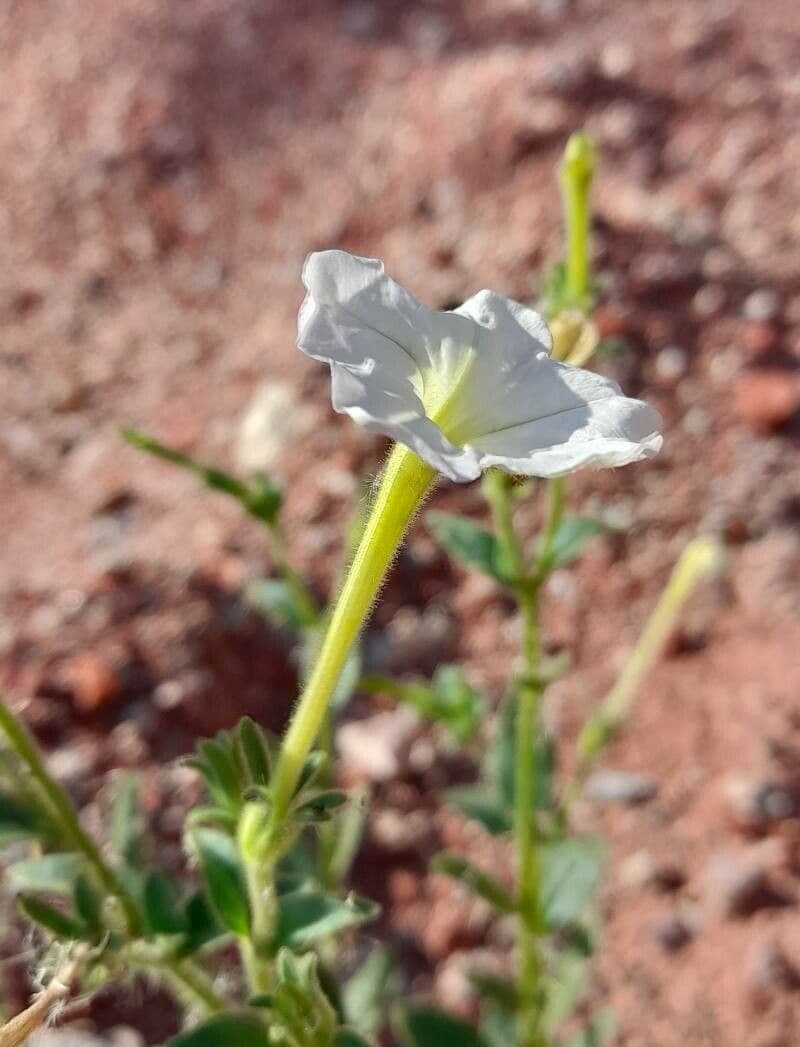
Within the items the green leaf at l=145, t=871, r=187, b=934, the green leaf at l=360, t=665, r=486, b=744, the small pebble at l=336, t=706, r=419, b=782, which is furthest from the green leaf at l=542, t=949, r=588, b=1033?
the green leaf at l=145, t=871, r=187, b=934

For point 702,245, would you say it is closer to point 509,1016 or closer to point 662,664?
point 662,664

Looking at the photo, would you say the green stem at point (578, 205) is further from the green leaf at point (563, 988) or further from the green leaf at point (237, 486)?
the green leaf at point (563, 988)

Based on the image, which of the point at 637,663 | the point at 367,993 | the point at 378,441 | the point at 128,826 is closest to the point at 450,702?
the point at 637,663

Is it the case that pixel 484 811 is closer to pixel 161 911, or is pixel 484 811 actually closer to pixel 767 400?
pixel 161 911

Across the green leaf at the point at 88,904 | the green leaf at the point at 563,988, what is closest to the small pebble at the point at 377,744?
the green leaf at the point at 563,988

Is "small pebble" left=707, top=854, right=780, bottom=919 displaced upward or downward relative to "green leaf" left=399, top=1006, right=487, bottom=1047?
downward

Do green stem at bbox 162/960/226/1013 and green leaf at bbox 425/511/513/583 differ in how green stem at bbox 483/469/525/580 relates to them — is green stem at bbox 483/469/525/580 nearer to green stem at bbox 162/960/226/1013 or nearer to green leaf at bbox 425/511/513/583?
green leaf at bbox 425/511/513/583
